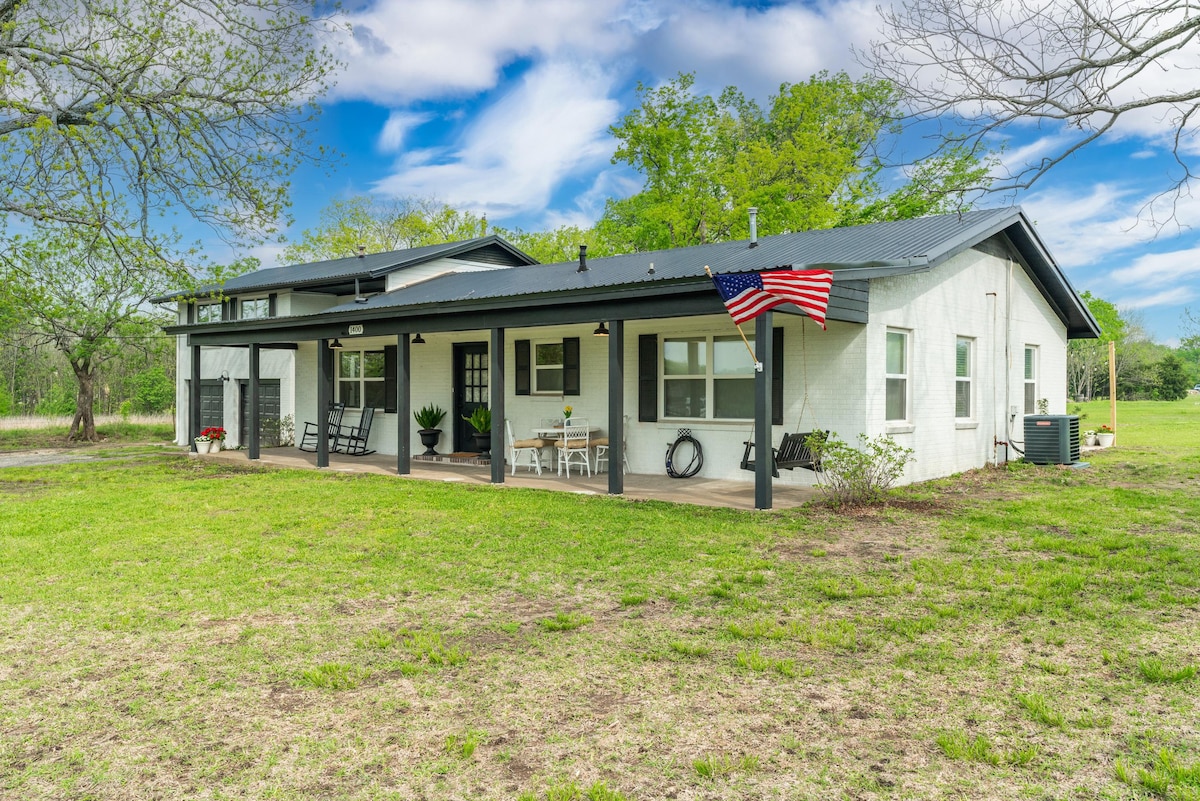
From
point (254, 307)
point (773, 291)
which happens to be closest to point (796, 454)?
point (773, 291)

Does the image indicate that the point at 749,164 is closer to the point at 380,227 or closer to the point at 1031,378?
the point at 1031,378

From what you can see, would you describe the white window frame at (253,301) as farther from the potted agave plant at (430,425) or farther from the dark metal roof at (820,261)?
the potted agave plant at (430,425)

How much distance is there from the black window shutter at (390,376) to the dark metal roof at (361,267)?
1.82 metres

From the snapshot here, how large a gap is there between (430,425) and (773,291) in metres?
8.97

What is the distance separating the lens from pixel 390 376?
16344 millimetres

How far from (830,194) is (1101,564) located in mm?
24829

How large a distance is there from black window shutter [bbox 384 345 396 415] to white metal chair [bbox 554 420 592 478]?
4.51 metres

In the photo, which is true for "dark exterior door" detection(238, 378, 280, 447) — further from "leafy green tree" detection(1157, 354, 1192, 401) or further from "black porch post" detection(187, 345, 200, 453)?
"leafy green tree" detection(1157, 354, 1192, 401)

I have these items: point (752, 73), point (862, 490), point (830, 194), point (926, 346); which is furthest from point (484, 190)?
point (862, 490)

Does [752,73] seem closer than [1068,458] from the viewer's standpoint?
No

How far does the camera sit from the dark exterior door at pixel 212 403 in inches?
827

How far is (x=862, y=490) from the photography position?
9086 mm

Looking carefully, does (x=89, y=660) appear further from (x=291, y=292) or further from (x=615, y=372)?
(x=291, y=292)

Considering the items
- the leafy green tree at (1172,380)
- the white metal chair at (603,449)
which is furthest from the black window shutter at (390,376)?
the leafy green tree at (1172,380)
